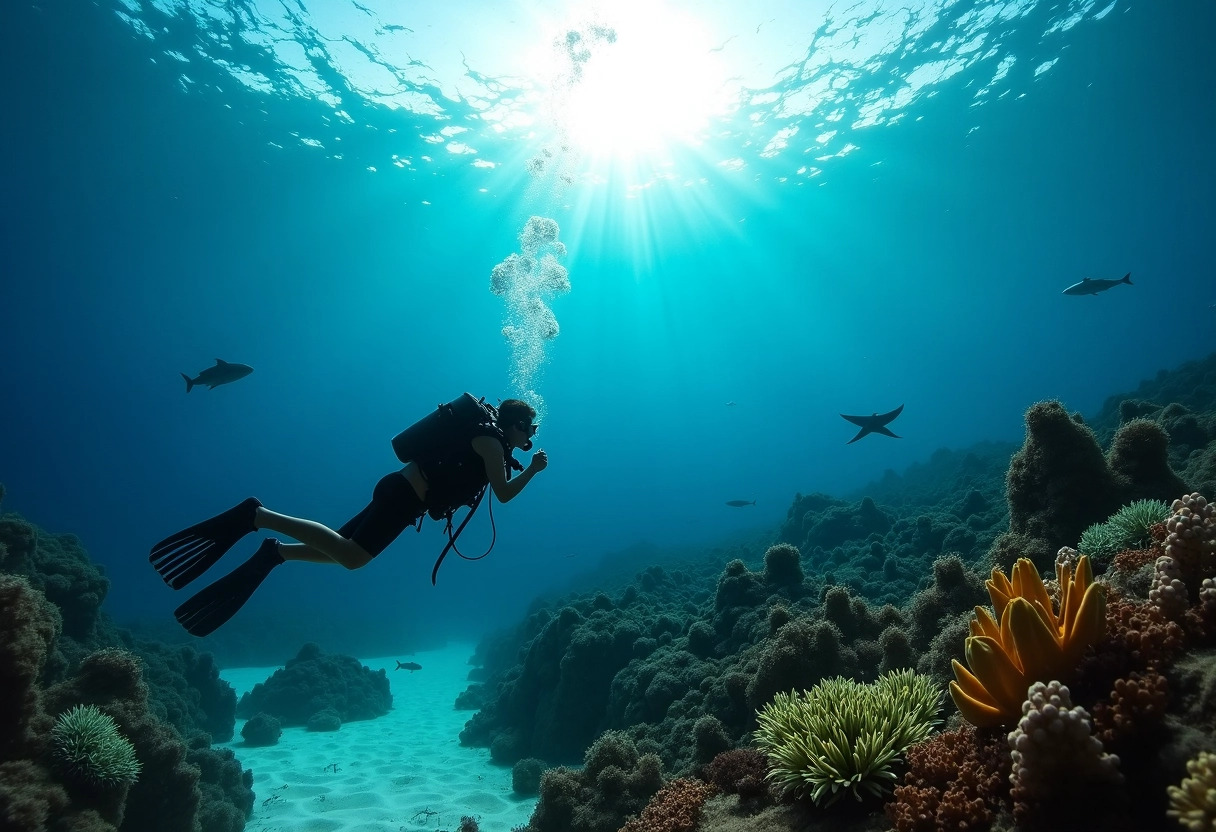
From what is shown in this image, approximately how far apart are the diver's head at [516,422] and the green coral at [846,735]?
3.80 metres

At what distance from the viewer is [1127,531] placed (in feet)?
16.6

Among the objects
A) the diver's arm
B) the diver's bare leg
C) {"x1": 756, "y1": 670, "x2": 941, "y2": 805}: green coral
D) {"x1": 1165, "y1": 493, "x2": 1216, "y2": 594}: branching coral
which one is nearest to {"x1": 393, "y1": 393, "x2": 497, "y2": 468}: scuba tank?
the diver's arm

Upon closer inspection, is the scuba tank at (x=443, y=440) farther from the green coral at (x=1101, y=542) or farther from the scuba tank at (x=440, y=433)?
the green coral at (x=1101, y=542)

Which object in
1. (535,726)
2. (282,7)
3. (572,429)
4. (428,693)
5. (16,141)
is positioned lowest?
(535,726)

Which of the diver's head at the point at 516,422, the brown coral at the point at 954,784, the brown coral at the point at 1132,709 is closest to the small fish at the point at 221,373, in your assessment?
the diver's head at the point at 516,422

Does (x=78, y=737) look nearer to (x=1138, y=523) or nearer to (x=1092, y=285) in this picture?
(x=1138, y=523)

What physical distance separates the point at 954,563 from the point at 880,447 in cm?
19170

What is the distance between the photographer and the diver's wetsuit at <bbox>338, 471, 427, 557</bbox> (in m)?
5.43

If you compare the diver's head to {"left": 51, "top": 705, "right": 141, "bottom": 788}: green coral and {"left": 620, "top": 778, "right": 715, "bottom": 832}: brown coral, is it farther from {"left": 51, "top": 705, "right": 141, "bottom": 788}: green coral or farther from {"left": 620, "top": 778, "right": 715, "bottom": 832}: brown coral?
{"left": 51, "top": 705, "right": 141, "bottom": 788}: green coral

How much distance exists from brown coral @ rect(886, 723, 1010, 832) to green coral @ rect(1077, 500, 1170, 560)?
345 cm

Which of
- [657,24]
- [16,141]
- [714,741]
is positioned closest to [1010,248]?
[657,24]

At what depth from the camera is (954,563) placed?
658cm

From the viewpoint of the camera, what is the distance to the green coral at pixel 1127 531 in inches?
195

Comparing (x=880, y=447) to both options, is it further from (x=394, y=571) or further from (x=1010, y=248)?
(x=394, y=571)
